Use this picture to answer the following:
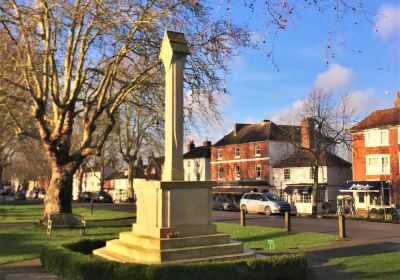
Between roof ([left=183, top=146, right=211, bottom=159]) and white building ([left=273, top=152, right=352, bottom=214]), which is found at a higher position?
roof ([left=183, top=146, right=211, bottom=159])

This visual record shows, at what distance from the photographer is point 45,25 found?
77.0 ft

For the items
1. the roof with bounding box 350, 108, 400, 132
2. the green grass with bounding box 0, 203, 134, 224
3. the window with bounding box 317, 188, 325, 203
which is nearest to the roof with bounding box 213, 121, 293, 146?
the window with bounding box 317, 188, 325, 203

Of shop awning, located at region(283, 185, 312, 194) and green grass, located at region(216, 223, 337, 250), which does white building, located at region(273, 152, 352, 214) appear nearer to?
shop awning, located at region(283, 185, 312, 194)

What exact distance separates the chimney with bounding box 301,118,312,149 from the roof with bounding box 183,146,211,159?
2329 cm

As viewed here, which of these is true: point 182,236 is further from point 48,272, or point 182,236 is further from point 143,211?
point 48,272

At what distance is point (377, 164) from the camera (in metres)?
47.6

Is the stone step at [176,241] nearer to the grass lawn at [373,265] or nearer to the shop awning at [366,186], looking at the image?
the grass lawn at [373,265]

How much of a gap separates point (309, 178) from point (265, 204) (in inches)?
646

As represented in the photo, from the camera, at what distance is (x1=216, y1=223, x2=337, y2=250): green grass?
689 inches

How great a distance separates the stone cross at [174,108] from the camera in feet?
39.5

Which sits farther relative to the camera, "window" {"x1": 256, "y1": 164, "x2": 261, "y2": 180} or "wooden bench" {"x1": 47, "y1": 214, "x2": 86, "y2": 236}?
"window" {"x1": 256, "y1": 164, "x2": 261, "y2": 180}

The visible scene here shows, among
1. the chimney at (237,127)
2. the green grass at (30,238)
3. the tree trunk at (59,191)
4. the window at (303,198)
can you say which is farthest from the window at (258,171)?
the tree trunk at (59,191)

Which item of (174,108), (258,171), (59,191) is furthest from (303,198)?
(174,108)

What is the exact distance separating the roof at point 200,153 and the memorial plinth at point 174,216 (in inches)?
2515
